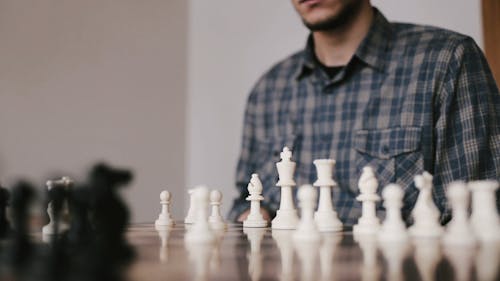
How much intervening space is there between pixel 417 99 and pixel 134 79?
5.46 feet

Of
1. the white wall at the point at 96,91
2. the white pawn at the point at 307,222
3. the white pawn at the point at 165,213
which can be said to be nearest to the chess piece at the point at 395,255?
the white pawn at the point at 307,222

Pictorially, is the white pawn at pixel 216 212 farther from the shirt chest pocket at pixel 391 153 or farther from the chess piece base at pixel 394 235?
the shirt chest pocket at pixel 391 153

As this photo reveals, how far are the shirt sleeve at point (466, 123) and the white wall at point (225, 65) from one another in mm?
1029

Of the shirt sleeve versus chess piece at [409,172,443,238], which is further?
the shirt sleeve

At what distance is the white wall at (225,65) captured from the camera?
9.23 feet

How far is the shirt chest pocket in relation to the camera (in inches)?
68.1

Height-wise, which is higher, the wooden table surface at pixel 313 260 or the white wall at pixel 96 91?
the white wall at pixel 96 91

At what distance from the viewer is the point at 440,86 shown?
1761 mm

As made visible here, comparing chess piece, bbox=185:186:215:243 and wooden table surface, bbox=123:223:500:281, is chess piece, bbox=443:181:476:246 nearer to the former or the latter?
wooden table surface, bbox=123:223:500:281

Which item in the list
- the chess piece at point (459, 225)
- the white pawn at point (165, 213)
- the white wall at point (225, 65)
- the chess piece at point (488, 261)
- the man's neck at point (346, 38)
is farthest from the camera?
the white wall at point (225, 65)

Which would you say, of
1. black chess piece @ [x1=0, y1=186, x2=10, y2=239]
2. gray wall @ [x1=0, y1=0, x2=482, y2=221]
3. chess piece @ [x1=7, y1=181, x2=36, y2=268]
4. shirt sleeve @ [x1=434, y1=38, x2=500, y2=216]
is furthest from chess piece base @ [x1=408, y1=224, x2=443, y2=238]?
gray wall @ [x1=0, y1=0, x2=482, y2=221]

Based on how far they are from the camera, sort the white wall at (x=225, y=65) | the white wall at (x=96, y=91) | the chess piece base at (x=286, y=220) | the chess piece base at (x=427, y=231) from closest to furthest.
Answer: the chess piece base at (x=427, y=231) < the chess piece base at (x=286, y=220) < the white wall at (x=96, y=91) < the white wall at (x=225, y=65)

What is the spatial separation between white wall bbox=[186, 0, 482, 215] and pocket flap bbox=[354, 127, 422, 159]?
983mm

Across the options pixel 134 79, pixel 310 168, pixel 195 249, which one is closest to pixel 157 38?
pixel 134 79
